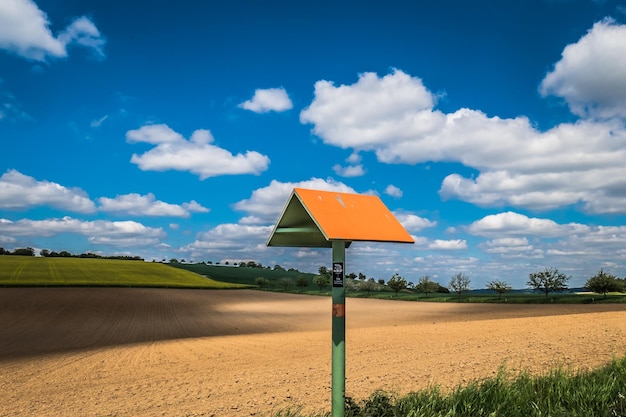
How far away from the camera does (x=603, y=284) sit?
42531 mm

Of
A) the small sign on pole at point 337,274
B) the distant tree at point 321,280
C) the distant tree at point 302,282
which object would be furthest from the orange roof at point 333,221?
the distant tree at point 302,282

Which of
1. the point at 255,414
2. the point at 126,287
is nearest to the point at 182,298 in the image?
the point at 126,287

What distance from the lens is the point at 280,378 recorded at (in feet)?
45.1

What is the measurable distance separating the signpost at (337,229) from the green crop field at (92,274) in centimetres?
5999

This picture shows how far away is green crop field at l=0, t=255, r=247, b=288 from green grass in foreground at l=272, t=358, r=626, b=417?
60888 millimetres

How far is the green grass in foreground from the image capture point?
26.6 ft

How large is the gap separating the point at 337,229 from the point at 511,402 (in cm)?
466

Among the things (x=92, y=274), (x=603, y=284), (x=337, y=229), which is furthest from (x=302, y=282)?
(x=337, y=229)

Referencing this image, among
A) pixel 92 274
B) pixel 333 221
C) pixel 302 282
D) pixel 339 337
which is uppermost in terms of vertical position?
pixel 333 221

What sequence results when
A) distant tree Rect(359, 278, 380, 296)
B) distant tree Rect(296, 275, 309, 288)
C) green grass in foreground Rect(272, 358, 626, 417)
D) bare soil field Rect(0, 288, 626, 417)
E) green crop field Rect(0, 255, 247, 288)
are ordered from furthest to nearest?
1. distant tree Rect(296, 275, 309, 288)
2. distant tree Rect(359, 278, 380, 296)
3. green crop field Rect(0, 255, 247, 288)
4. bare soil field Rect(0, 288, 626, 417)
5. green grass in foreground Rect(272, 358, 626, 417)

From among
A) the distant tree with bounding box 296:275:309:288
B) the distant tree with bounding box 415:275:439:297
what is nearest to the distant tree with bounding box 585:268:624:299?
the distant tree with bounding box 415:275:439:297

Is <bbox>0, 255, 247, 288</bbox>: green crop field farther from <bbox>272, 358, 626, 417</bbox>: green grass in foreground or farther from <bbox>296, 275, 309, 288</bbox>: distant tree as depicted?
<bbox>272, 358, 626, 417</bbox>: green grass in foreground

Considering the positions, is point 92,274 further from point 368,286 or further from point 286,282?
point 368,286

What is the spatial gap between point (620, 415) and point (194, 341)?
69.8 feet
